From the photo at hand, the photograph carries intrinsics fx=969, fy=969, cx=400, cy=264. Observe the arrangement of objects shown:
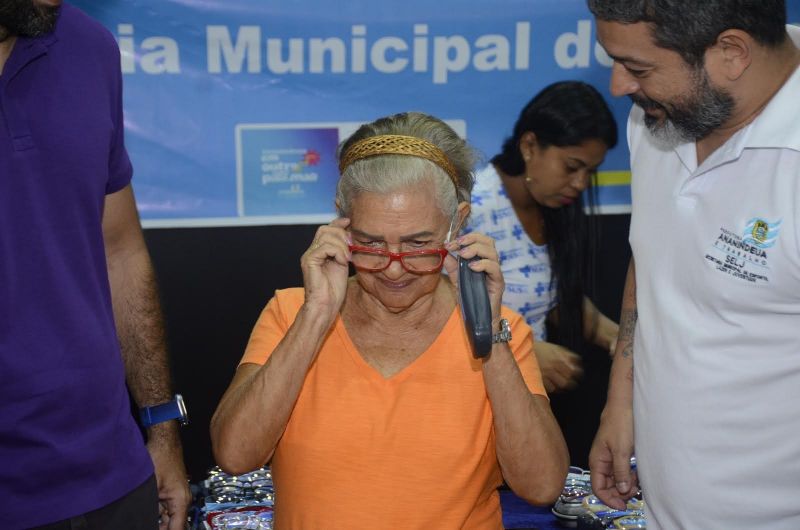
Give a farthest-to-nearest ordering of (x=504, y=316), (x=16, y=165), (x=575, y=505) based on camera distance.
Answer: (x=575, y=505), (x=504, y=316), (x=16, y=165)

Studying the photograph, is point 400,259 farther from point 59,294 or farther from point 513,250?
point 513,250

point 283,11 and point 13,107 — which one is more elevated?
point 283,11

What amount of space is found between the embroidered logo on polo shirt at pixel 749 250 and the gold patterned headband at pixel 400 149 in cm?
58

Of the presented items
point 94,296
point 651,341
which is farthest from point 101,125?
point 651,341

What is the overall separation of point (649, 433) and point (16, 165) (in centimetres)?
141

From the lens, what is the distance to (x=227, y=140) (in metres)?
3.60

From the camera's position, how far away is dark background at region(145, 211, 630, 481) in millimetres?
3732

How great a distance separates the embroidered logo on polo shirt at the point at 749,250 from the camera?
1.83m

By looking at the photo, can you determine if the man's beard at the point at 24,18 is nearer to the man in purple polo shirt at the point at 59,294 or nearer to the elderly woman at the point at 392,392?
the man in purple polo shirt at the point at 59,294

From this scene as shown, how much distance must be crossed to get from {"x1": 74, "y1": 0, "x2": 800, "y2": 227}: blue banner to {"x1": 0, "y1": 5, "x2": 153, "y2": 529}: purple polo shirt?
1.56 metres

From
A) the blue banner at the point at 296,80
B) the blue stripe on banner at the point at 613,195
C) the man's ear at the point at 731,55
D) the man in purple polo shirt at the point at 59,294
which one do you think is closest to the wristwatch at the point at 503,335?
the man's ear at the point at 731,55

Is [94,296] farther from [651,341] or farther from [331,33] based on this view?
[331,33]

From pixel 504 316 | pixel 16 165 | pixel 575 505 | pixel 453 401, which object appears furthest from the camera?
pixel 575 505

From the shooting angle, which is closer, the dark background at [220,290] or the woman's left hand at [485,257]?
the woman's left hand at [485,257]
